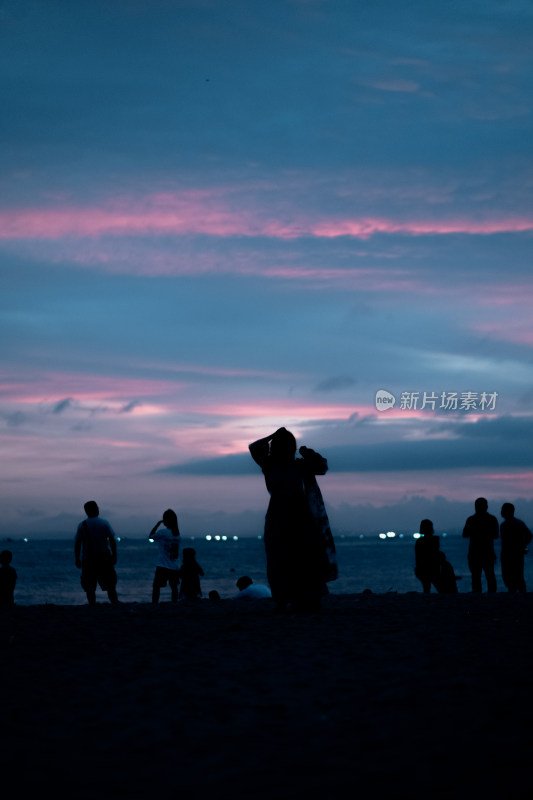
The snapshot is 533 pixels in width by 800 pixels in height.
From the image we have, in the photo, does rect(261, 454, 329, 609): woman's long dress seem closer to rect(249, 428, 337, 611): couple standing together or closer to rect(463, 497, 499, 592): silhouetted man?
rect(249, 428, 337, 611): couple standing together

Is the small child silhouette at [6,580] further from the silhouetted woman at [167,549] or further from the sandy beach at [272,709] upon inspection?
the sandy beach at [272,709]

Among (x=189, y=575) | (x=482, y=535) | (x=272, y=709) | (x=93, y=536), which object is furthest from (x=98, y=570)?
(x=272, y=709)

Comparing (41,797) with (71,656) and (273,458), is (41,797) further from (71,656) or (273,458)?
(273,458)

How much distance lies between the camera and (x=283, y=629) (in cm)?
934

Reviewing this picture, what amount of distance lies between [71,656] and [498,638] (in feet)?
12.6

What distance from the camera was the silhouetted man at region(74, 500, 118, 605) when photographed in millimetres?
13367

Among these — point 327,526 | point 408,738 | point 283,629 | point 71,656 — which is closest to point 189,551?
point 327,526

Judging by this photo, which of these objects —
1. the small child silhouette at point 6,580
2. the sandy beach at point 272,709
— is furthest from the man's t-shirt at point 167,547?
the sandy beach at point 272,709

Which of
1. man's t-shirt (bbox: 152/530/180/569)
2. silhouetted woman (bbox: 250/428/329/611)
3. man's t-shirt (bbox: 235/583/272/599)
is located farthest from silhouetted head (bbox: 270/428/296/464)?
man's t-shirt (bbox: 152/530/180/569)

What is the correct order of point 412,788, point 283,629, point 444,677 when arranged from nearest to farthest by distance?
point 412,788 → point 444,677 → point 283,629

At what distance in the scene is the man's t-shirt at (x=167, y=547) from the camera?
48.8ft

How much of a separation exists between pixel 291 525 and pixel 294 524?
0.04 m

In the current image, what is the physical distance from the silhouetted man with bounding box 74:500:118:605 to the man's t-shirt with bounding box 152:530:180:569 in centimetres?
138

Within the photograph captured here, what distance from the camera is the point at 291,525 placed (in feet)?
35.0
